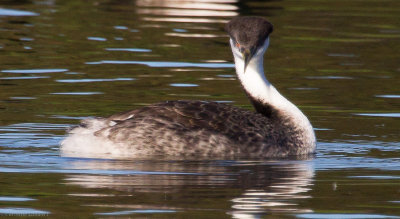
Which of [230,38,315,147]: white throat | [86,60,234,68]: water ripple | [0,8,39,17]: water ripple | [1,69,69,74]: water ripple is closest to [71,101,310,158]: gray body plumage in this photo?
[230,38,315,147]: white throat

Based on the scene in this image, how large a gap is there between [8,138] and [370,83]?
6999 millimetres

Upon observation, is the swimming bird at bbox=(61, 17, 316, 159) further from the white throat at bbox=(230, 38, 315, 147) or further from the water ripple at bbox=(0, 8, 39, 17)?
the water ripple at bbox=(0, 8, 39, 17)

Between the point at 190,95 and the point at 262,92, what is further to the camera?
the point at 190,95

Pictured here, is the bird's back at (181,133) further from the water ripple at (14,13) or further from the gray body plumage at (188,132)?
the water ripple at (14,13)

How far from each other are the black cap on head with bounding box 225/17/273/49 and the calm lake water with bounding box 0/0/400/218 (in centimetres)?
135

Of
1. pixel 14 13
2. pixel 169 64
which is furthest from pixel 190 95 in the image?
pixel 14 13

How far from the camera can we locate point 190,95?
16062 mm

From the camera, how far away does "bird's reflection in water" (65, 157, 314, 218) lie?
938 centimetres

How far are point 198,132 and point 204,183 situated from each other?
1.40 m

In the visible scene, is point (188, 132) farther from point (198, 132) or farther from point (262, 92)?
point (262, 92)

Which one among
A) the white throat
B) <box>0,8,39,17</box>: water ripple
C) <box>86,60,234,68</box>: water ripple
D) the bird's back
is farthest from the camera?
<box>0,8,39,17</box>: water ripple

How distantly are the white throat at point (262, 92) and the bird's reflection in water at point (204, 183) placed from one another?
793mm

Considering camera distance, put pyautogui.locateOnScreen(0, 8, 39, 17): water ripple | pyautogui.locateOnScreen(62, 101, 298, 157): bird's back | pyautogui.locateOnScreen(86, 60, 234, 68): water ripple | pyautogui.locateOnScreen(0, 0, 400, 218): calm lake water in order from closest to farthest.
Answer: pyautogui.locateOnScreen(0, 0, 400, 218): calm lake water < pyautogui.locateOnScreen(62, 101, 298, 157): bird's back < pyautogui.locateOnScreen(86, 60, 234, 68): water ripple < pyautogui.locateOnScreen(0, 8, 39, 17): water ripple

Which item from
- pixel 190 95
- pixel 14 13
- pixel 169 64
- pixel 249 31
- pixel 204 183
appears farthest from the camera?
pixel 14 13
